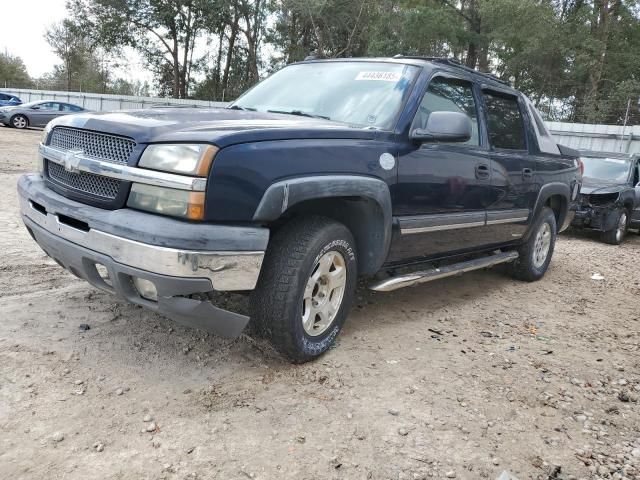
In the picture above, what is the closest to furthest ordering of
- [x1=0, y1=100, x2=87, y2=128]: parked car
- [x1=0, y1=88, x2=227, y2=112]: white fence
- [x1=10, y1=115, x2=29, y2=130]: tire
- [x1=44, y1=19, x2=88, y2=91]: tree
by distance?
[x1=0, y1=100, x2=87, y2=128]: parked car, [x1=10, y1=115, x2=29, y2=130]: tire, [x1=0, y1=88, x2=227, y2=112]: white fence, [x1=44, y1=19, x2=88, y2=91]: tree

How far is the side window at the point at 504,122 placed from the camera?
454 cm

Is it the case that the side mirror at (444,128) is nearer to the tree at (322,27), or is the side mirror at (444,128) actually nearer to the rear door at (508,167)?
the rear door at (508,167)

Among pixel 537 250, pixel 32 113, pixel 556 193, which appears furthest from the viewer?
pixel 32 113

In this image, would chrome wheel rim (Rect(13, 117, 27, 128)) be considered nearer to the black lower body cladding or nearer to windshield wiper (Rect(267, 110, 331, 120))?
windshield wiper (Rect(267, 110, 331, 120))

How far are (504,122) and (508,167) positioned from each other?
1.59ft

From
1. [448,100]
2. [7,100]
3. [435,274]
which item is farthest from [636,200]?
[7,100]

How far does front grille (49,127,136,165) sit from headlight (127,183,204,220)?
0.63 feet

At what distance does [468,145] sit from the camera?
4.11 meters

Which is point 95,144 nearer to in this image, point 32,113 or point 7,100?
point 32,113

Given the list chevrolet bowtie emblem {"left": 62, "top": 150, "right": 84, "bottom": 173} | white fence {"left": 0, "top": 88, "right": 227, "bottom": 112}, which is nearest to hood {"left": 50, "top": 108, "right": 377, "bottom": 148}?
chevrolet bowtie emblem {"left": 62, "top": 150, "right": 84, "bottom": 173}

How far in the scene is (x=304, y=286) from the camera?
288cm

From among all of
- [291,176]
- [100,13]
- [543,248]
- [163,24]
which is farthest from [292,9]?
[291,176]

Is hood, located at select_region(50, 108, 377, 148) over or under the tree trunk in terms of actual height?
under

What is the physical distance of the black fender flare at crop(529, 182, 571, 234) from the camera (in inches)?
204
